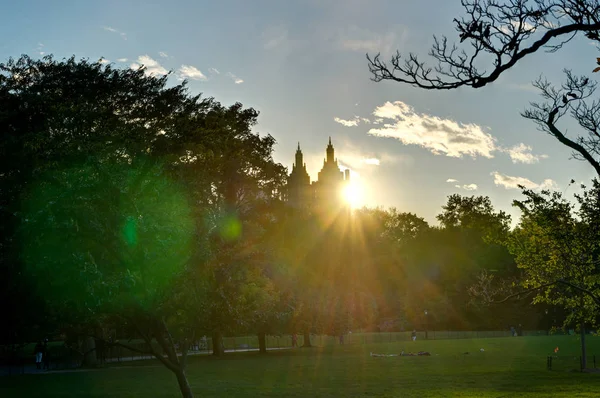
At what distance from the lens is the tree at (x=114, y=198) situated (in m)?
15.8

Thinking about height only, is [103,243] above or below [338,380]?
above

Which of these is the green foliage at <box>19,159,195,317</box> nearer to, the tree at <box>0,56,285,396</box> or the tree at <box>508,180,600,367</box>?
the tree at <box>0,56,285,396</box>

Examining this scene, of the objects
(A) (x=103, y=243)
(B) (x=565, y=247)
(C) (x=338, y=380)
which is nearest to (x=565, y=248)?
(B) (x=565, y=247)

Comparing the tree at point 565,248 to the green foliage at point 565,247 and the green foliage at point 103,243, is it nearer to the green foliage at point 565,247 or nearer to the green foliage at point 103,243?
the green foliage at point 565,247

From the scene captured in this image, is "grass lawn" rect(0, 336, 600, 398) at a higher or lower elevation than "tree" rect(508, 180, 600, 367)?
lower

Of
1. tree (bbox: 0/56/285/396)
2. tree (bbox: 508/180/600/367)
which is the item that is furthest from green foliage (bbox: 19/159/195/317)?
tree (bbox: 508/180/600/367)

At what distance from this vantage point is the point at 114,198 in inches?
658

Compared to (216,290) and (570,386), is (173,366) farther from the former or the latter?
(570,386)

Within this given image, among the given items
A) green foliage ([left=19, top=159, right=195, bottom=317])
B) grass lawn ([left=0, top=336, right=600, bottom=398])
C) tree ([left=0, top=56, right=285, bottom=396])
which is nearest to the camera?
green foliage ([left=19, top=159, right=195, bottom=317])

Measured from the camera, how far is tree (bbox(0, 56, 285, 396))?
1580 cm

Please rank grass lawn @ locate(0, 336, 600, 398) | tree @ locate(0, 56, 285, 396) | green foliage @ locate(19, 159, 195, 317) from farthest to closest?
grass lawn @ locate(0, 336, 600, 398)
tree @ locate(0, 56, 285, 396)
green foliage @ locate(19, 159, 195, 317)

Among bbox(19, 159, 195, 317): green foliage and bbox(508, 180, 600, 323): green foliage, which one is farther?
bbox(508, 180, 600, 323): green foliage

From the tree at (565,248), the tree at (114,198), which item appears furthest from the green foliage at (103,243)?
the tree at (565,248)

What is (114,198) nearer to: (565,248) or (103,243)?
(103,243)
